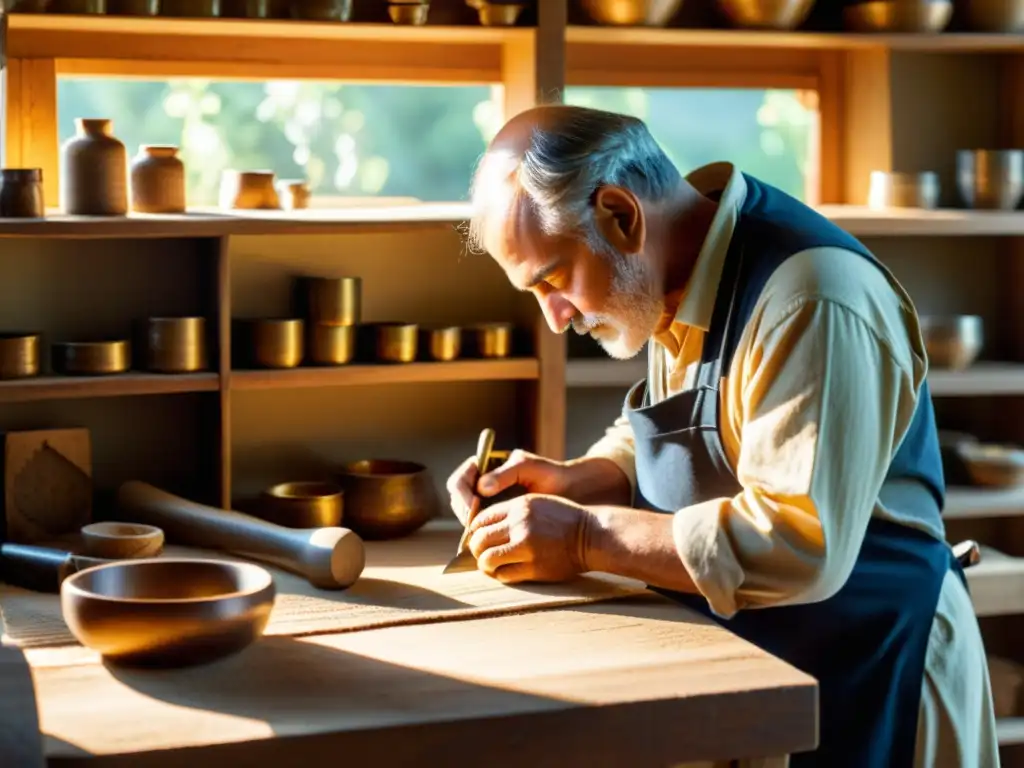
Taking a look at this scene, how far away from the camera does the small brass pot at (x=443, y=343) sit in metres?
3.25

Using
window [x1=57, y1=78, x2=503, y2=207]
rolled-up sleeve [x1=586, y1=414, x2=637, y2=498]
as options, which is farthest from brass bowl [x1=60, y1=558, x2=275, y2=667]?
window [x1=57, y1=78, x2=503, y2=207]

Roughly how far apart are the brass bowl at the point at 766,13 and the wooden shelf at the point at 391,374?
949 millimetres

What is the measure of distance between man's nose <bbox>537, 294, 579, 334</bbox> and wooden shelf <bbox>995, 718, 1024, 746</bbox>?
1.80 meters

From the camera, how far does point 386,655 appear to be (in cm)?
202

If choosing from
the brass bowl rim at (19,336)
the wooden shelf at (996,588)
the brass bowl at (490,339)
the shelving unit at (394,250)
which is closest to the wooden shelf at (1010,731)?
the shelving unit at (394,250)

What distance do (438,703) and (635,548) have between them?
18.9 inches

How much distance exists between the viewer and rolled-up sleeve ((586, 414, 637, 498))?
2729 mm

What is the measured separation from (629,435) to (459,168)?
14.5 ft

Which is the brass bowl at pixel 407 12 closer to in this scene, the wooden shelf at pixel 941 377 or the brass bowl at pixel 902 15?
the wooden shelf at pixel 941 377

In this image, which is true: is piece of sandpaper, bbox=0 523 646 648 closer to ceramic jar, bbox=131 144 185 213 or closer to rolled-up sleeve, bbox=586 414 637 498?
rolled-up sleeve, bbox=586 414 637 498

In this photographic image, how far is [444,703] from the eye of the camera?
180 cm

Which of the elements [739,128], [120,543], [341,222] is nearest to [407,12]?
[341,222]

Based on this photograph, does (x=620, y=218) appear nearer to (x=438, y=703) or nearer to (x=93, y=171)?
(x=438, y=703)

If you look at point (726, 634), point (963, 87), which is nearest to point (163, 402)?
point (726, 634)
